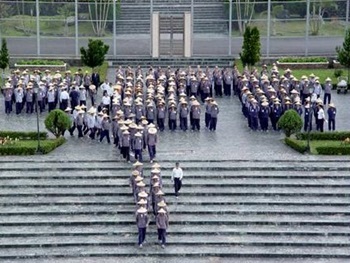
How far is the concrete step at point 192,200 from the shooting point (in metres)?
25.2

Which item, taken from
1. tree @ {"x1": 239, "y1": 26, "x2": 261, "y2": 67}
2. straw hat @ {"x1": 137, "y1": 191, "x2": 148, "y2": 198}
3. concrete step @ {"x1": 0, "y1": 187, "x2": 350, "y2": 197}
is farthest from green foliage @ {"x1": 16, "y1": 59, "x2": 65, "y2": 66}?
straw hat @ {"x1": 137, "y1": 191, "x2": 148, "y2": 198}

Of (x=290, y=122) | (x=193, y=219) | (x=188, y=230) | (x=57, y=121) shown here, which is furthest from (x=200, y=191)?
(x=57, y=121)

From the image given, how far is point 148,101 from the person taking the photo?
104 feet

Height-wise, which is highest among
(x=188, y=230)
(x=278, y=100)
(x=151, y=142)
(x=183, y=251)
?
(x=278, y=100)

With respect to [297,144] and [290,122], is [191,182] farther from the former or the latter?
[290,122]

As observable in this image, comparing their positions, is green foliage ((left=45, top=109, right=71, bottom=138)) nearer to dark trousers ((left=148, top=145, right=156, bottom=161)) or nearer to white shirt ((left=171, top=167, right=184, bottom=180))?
dark trousers ((left=148, top=145, right=156, bottom=161))

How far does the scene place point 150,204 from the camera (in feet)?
79.4

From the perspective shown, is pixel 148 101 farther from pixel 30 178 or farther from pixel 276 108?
pixel 30 178

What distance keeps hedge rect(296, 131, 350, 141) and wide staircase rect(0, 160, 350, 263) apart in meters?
2.53

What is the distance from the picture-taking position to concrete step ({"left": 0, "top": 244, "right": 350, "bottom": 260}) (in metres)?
22.9

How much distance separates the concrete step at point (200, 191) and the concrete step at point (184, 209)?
640 mm

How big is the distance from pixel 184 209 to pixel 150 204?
125 cm

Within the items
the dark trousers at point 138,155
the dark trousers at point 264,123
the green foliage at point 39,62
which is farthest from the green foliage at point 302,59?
the dark trousers at point 138,155

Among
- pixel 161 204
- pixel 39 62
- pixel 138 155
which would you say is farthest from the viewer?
pixel 39 62
